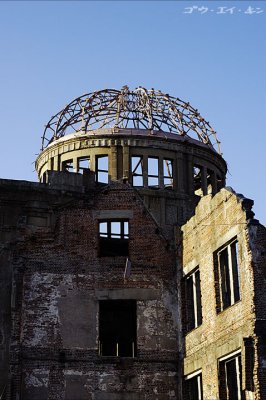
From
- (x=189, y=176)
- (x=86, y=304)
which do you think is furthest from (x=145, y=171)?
(x=86, y=304)

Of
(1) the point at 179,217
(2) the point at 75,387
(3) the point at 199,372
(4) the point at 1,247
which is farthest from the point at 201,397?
(1) the point at 179,217

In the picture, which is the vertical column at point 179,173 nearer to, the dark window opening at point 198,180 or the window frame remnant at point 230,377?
the dark window opening at point 198,180

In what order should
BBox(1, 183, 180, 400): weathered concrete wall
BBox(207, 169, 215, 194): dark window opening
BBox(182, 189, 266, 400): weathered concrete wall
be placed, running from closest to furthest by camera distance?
BBox(182, 189, 266, 400): weathered concrete wall → BBox(1, 183, 180, 400): weathered concrete wall → BBox(207, 169, 215, 194): dark window opening

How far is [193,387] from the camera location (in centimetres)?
2089

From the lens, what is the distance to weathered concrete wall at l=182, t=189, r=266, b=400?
17203 millimetres

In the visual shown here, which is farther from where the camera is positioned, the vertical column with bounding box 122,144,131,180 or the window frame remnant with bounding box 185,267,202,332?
the vertical column with bounding box 122,144,131,180

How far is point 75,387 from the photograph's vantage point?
20938 mm

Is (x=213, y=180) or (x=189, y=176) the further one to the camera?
(x=213, y=180)

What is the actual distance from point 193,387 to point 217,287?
3411 mm

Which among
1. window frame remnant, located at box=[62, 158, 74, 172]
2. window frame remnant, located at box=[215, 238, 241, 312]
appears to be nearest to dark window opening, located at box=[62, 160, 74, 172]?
window frame remnant, located at box=[62, 158, 74, 172]

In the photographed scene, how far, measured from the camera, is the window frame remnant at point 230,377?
17906mm

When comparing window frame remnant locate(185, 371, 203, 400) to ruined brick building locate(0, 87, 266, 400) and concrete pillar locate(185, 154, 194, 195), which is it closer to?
ruined brick building locate(0, 87, 266, 400)

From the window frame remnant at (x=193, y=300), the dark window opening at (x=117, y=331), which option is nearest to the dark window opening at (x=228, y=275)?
the window frame remnant at (x=193, y=300)

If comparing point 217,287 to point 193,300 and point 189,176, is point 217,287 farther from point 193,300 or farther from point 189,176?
point 189,176
